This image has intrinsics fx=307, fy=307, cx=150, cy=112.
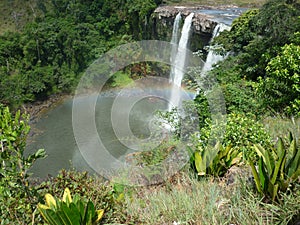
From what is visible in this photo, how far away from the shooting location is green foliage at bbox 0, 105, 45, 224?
7.68 feet

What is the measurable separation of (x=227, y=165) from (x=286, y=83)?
2.91 metres

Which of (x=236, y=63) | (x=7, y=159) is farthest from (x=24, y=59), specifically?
(x=7, y=159)

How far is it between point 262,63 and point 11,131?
6.89 meters

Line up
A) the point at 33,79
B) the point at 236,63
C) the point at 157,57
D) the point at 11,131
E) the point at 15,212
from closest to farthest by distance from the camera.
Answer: the point at 11,131 → the point at 15,212 → the point at 236,63 → the point at 157,57 → the point at 33,79

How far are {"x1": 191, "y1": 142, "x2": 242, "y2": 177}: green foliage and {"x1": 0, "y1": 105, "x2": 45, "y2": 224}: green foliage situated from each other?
163 cm

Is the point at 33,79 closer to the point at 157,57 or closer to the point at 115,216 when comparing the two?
the point at 157,57

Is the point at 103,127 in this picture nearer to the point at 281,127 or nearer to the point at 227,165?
the point at 281,127

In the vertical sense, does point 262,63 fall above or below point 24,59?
above

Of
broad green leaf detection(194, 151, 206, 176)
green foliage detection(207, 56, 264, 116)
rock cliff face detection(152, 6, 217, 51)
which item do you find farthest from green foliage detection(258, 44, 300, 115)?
rock cliff face detection(152, 6, 217, 51)

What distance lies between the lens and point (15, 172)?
94.7 inches

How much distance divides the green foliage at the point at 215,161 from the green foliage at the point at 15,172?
1.63 metres

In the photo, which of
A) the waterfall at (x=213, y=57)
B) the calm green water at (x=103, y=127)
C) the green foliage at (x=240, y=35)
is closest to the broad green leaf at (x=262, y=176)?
the green foliage at (x=240, y=35)

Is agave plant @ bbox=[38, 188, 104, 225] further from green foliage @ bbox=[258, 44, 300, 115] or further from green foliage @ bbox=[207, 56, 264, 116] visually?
green foliage @ bbox=[207, 56, 264, 116]

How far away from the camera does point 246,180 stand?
2584 mm
